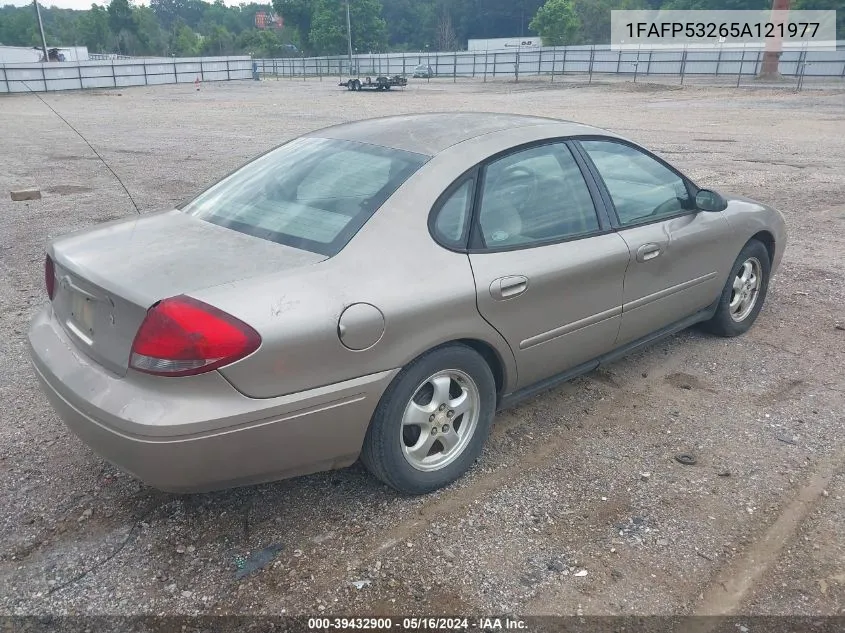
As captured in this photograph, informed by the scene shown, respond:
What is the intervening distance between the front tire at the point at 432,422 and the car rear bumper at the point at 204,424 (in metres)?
0.10

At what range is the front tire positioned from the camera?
2.78 metres

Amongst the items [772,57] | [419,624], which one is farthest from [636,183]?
[772,57]

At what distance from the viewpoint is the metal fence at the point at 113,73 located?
128 ft

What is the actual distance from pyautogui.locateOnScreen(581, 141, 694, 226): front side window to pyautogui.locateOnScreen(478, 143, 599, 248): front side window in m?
0.22

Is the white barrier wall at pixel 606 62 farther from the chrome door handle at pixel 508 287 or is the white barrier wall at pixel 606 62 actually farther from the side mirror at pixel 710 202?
the chrome door handle at pixel 508 287

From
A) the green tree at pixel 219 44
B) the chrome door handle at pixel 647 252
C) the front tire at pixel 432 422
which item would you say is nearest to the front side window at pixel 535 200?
the chrome door handle at pixel 647 252

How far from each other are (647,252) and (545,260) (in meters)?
0.81

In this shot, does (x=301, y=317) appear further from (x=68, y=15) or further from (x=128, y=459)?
(x=68, y=15)

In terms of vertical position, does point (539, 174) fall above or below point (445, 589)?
above

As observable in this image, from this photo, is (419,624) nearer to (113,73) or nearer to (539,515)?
(539,515)

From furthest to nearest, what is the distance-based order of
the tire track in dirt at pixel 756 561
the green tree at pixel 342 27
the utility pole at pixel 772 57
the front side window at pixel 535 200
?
the green tree at pixel 342 27 < the utility pole at pixel 772 57 < the front side window at pixel 535 200 < the tire track in dirt at pixel 756 561

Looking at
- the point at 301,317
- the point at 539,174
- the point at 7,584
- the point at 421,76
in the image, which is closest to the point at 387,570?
the point at 301,317

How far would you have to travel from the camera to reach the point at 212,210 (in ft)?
10.8

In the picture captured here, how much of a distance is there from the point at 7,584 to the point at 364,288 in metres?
1.69
